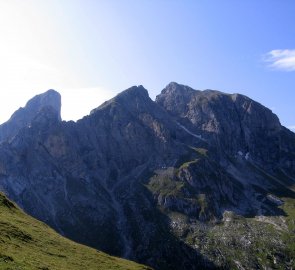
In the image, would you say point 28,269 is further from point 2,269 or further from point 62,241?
point 62,241

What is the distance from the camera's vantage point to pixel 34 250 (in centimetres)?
6431

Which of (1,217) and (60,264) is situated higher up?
(1,217)

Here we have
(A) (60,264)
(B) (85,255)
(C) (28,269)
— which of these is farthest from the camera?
(B) (85,255)

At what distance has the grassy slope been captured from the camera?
53.5 m

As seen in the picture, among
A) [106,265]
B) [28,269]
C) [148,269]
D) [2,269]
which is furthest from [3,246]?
[148,269]

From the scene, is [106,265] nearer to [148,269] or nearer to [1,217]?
[148,269]

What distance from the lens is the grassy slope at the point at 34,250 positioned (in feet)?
175

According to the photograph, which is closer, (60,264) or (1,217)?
(60,264)

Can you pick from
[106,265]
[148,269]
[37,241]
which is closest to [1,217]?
[37,241]

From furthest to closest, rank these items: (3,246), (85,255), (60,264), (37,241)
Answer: (85,255), (37,241), (60,264), (3,246)

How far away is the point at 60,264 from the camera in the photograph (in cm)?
6231

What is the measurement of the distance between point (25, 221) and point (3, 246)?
23.7 metres

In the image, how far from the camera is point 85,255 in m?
76.1

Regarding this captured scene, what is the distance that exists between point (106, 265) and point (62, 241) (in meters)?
11.9
